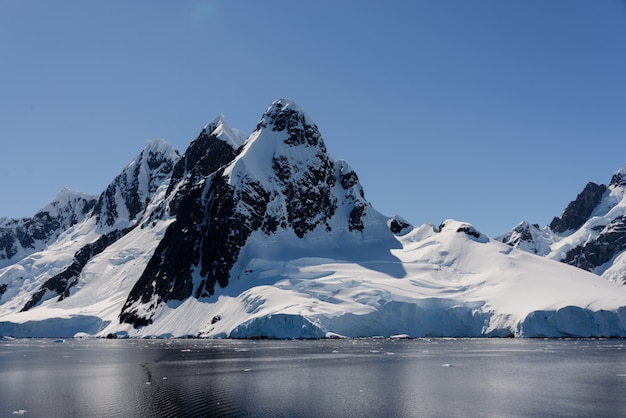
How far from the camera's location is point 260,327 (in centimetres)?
14600

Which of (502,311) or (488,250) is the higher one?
(488,250)

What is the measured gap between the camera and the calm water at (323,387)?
149ft

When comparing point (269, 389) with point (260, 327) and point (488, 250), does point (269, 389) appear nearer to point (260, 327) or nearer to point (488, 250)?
point (260, 327)

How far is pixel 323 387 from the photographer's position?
5647 centimetres

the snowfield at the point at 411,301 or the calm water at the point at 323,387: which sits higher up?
the snowfield at the point at 411,301

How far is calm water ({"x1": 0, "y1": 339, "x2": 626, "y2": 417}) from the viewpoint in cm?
4538

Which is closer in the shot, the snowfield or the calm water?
the calm water

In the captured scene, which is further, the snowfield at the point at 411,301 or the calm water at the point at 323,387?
the snowfield at the point at 411,301

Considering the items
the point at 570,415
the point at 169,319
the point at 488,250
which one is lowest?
the point at 570,415

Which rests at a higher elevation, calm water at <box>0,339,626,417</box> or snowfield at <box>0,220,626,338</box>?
snowfield at <box>0,220,626,338</box>

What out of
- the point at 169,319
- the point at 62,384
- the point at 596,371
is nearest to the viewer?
the point at 62,384

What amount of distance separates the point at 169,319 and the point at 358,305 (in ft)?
201

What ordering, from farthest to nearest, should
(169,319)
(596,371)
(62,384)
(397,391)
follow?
(169,319) < (596,371) < (62,384) < (397,391)

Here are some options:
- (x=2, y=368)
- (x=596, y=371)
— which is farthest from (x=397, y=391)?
(x=2, y=368)
